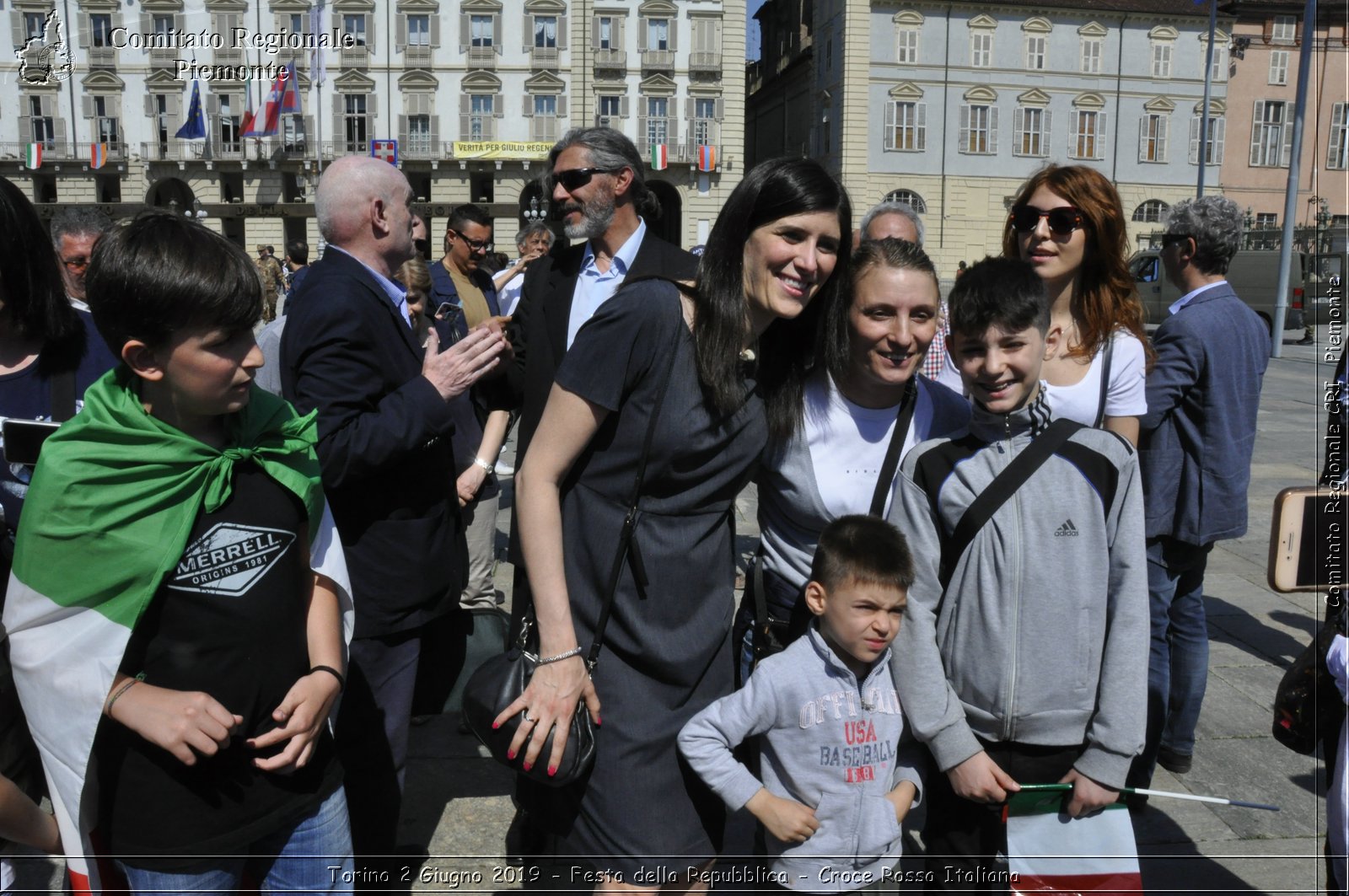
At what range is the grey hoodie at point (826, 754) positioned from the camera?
7.12 ft

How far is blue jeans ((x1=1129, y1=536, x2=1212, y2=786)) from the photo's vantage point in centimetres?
339

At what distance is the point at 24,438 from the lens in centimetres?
217

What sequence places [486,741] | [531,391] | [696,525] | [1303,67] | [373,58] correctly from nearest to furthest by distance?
1. [486,741]
2. [696,525]
3. [531,391]
4. [1303,67]
5. [373,58]

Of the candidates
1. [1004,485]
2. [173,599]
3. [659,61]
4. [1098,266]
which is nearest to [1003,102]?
[659,61]

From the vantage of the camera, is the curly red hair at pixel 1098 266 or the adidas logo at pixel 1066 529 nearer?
the adidas logo at pixel 1066 529

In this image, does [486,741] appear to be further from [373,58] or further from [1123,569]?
[373,58]

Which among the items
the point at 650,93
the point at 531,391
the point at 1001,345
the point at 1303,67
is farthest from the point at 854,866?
the point at 650,93

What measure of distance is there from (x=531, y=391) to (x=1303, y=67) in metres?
15.3

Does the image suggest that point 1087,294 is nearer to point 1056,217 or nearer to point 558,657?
point 1056,217

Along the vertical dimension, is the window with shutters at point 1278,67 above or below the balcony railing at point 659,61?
below

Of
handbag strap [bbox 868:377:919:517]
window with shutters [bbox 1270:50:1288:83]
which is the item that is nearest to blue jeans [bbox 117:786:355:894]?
handbag strap [bbox 868:377:919:517]

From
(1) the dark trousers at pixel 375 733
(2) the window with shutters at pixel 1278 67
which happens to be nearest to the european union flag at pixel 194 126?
(1) the dark trousers at pixel 375 733

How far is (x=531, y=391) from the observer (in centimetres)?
319

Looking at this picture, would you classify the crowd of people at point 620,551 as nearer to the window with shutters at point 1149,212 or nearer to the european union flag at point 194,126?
the european union flag at point 194,126
